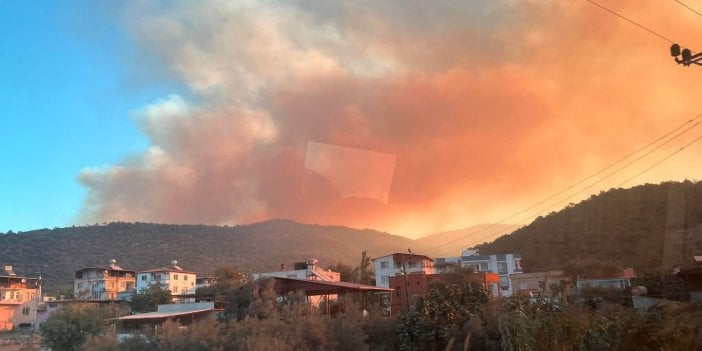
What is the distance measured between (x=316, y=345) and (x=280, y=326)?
119 cm

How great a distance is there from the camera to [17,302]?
219 feet

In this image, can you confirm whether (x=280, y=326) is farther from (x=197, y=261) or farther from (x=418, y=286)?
(x=197, y=261)

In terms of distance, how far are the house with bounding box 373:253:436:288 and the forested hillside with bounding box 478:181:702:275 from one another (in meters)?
17.6

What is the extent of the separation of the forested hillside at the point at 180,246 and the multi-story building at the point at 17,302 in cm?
1895

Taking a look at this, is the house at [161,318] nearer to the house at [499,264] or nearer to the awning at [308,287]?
the awning at [308,287]

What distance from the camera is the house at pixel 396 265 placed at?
6377cm

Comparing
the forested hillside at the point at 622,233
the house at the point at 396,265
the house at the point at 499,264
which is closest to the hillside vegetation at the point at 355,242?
the forested hillside at the point at 622,233

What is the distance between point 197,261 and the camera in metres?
114

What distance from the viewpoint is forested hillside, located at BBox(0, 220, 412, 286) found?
103875mm

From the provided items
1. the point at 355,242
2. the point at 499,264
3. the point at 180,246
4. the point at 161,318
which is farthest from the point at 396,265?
the point at 355,242

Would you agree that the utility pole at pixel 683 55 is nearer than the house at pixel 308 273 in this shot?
Yes

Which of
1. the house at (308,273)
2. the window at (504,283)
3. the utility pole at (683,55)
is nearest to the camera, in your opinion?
the utility pole at (683,55)

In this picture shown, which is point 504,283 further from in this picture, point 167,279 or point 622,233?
point 167,279

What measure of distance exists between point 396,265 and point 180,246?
75723mm
